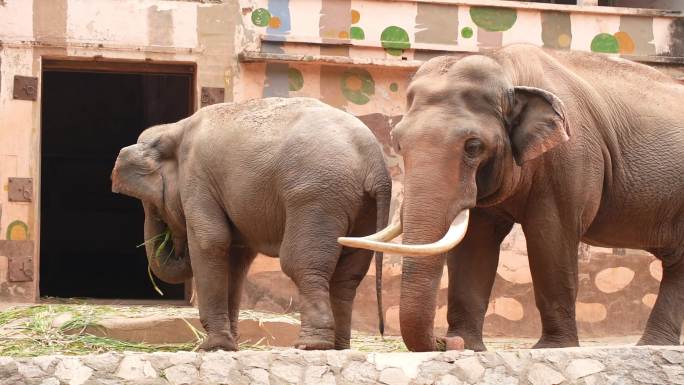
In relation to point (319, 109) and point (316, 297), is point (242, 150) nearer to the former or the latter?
point (319, 109)

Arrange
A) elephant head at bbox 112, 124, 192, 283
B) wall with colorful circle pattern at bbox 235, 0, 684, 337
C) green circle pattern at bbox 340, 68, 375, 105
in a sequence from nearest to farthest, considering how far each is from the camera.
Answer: elephant head at bbox 112, 124, 192, 283 → wall with colorful circle pattern at bbox 235, 0, 684, 337 → green circle pattern at bbox 340, 68, 375, 105

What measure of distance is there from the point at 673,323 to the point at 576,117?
1578 millimetres

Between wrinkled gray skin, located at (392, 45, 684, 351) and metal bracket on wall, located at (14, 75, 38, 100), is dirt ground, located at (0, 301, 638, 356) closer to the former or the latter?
wrinkled gray skin, located at (392, 45, 684, 351)

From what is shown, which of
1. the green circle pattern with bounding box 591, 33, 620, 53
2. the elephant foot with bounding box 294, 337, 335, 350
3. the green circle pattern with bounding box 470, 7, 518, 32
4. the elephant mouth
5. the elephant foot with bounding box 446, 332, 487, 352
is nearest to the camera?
the elephant foot with bounding box 294, 337, 335, 350

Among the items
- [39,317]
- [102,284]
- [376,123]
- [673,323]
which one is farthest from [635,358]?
[102,284]

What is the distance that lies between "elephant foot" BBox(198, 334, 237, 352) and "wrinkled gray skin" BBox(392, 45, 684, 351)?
4.67ft

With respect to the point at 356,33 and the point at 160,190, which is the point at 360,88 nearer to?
the point at 356,33

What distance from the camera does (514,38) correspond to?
1396 cm

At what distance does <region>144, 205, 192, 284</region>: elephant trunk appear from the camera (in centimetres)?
1023

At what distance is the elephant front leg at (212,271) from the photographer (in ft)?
30.9

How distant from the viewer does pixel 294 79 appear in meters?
13.4

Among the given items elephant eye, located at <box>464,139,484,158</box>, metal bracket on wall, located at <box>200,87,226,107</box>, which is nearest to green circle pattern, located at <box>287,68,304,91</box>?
metal bracket on wall, located at <box>200,87,226,107</box>

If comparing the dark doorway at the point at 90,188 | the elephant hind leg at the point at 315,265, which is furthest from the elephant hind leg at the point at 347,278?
the dark doorway at the point at 90,188

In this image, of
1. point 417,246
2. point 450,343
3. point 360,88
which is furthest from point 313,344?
point 360,88
